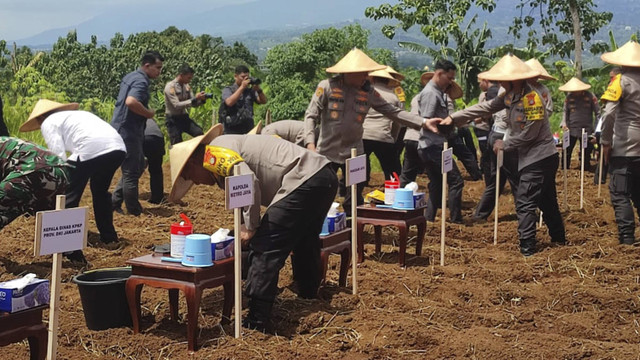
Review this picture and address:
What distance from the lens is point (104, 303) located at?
218 inches

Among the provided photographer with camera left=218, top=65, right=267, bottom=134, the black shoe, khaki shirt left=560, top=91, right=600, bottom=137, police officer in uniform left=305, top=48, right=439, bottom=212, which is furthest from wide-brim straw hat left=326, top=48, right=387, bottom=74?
khaki shirt left=560, top=91, right=600, bottom=137

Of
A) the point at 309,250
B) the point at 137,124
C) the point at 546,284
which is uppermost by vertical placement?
the point at 137,124

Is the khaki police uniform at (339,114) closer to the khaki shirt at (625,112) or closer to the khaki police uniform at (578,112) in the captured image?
the khaki shirt at (625,112)

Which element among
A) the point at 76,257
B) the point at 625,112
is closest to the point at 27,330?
the point at 76,257

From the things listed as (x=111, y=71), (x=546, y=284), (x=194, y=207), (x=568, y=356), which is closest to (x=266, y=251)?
(x=568, y=356)

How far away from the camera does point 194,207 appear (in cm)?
1095

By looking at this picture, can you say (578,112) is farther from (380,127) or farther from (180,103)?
(180,103)

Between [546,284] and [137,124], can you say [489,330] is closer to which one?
[546,284]

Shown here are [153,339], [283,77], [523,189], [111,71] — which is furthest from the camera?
[111,71]

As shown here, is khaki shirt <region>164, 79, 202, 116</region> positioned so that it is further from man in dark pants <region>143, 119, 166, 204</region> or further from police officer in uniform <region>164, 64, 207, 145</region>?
man in dark pants <region>143, 119, 166, 204</region>

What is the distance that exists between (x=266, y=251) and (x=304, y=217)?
1.07 ft

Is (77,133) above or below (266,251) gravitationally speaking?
above

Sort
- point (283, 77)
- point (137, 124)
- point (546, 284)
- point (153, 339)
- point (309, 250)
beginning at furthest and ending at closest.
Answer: point (283, 77) → point (137, 124) → point (546, 284) → point (309, 250) → point (153, 339)

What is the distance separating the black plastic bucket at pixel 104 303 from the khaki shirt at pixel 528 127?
413cm
